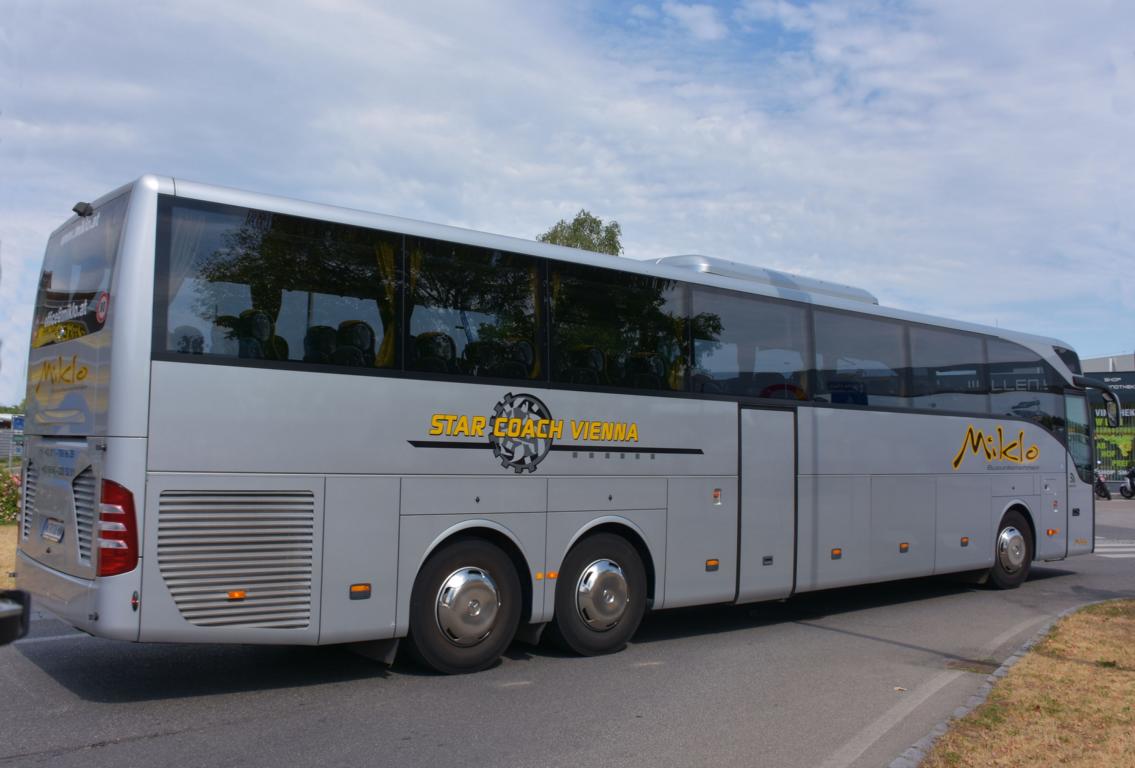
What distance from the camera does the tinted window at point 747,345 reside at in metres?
9.91

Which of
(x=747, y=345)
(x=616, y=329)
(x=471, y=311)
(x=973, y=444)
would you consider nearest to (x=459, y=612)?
(x=471, y=311)

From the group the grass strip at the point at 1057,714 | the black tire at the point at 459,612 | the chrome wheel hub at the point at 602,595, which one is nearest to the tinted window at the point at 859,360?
the grass strip at the point at 1057,714

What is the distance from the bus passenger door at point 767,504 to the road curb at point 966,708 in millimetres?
2358

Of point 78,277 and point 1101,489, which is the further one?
point 1101,489

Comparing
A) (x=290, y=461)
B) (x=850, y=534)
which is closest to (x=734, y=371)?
(x=850, y=534)

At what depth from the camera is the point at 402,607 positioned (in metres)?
7.45

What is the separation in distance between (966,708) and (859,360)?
5.24 metres

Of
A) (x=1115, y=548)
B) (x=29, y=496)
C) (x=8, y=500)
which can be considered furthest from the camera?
(x=1115, y=548)

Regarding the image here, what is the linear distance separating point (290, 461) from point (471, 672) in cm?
238

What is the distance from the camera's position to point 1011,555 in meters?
14.1

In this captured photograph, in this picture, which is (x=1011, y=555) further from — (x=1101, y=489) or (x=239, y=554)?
(x=1101, y=489)

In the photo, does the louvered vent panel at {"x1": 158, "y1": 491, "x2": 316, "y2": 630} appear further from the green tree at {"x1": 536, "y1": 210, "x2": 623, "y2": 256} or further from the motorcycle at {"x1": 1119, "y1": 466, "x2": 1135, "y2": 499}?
the motorcycle at {"x1": 1119, "y1": 466, "x2": 1135, "y2": 499}

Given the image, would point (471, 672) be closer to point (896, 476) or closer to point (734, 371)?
point (734, 371)

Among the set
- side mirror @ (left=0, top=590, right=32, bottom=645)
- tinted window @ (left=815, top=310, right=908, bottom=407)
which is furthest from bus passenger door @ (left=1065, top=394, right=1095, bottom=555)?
side mirror @ (left=0, top=590, right=32, bottom=645)
